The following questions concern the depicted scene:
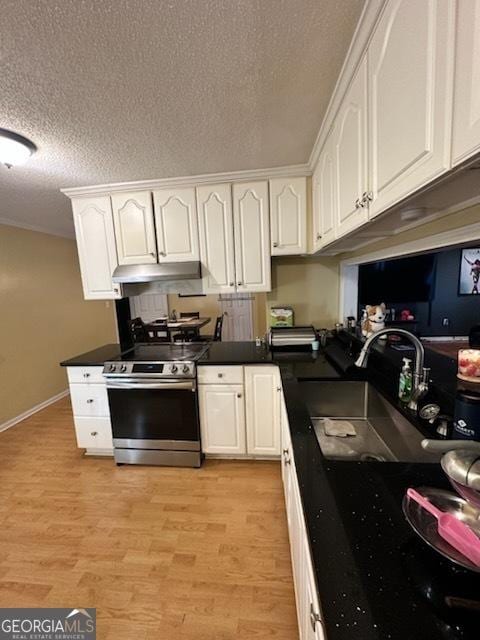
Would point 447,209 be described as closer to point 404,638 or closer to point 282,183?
point 404,638

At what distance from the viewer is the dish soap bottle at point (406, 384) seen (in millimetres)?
1229

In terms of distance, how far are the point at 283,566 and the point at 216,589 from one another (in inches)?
14.1

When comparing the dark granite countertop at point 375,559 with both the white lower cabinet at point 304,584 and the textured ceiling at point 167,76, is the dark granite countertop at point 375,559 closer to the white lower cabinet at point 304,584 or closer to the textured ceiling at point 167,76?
the white lower cabinet at point 304,584

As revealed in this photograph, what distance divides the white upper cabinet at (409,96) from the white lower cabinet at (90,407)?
235 centimetres

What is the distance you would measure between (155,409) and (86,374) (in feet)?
2.19

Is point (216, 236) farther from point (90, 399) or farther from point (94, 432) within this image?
point (94, 432)

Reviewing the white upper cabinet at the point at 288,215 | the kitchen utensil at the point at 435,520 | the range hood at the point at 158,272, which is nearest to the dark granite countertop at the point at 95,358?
the range hood at the point at 158,272

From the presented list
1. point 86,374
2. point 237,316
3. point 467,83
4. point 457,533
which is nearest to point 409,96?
point 467,83

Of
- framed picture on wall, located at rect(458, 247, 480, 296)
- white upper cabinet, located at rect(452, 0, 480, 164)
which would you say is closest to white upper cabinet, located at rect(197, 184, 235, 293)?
framed picture on wall, located at rect(458, 247, 480, 296)

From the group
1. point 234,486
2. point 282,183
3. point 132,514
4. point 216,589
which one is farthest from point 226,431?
point 282,183

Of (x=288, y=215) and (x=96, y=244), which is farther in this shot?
(x=96, y=244)

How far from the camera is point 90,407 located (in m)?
2.39

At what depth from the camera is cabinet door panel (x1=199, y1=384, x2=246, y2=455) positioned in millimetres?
2209

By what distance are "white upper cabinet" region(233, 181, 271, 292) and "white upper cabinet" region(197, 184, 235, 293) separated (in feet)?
0.19
